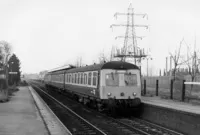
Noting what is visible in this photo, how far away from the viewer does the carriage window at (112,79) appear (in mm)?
16062

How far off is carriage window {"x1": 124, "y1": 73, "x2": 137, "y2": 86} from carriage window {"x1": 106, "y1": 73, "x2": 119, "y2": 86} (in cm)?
51

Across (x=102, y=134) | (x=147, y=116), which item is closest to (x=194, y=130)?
(x=102, y=134)

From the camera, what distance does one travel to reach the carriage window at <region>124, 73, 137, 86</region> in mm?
16391

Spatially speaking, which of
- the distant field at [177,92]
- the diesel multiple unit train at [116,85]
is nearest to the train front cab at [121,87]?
the diesel multiple unit train at [116,85]

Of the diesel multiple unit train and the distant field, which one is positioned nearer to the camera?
the diesel multiple unit train

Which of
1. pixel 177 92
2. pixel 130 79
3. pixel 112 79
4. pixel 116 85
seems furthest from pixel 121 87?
pixel 177 92

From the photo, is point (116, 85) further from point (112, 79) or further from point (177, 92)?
point (177, 92)

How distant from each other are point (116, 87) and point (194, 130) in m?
5.78

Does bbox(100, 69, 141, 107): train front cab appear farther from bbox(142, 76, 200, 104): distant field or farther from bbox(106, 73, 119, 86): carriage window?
bbox(142, 76, 200, 104): distant field

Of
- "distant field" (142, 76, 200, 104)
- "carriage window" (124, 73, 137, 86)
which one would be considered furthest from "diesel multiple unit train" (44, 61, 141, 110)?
"distant field" (142, 76, 200, 104)

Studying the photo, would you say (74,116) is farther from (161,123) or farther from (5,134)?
(5,134)

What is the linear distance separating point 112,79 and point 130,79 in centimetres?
107

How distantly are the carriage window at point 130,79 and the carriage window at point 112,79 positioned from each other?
20.2 inches

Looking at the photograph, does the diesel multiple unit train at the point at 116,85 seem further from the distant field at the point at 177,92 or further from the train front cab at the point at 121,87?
the distant field at the point at 177,92
